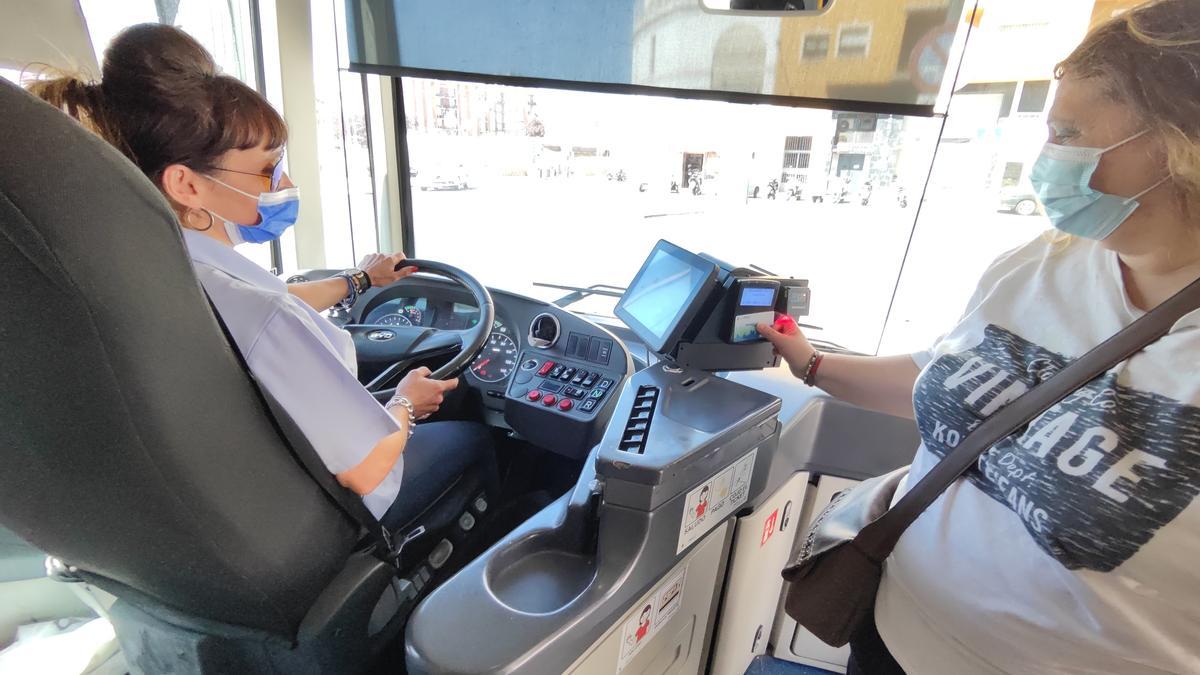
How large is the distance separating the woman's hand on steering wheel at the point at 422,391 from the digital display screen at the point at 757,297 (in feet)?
1.96

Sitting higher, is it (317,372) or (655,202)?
(655,202)

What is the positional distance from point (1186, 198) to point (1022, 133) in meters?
0.79

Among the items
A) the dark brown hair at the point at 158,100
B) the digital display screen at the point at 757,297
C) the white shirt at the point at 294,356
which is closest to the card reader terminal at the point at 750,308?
the digital display screen at the point at 757,297

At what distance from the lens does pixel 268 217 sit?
3.33 feet

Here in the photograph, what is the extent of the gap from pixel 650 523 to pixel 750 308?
514 millimetres

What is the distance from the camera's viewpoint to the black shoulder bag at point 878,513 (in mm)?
665

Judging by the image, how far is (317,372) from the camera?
85 cm

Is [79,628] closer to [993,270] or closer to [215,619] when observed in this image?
[215,619]

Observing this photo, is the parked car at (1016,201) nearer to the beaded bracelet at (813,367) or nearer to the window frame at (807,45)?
the window frame at (807,45)

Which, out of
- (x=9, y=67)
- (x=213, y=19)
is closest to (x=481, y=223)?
(x=213, y=19)

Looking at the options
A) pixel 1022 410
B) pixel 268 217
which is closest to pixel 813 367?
pixel 1022 410

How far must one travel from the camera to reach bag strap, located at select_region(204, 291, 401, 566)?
791 millimetres

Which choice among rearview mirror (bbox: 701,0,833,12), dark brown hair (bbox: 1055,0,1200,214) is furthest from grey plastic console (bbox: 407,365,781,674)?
rearview mirror (bbox: 701,0,833,12)

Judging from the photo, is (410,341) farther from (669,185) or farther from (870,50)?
(870,50)
